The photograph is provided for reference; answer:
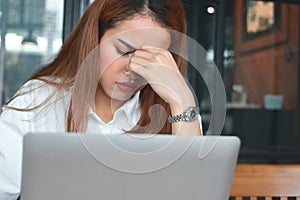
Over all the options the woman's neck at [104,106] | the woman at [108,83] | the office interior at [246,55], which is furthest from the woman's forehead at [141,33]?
the office interior at [246,55]

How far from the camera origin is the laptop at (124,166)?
47 centimetres

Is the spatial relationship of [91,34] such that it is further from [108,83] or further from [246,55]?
[246,55]

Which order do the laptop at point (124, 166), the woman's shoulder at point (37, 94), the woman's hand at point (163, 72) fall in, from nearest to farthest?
1. the laptop at point (124, 166)
2. the woman's hand at point (163, 72)
3. the woman's shoulder at point (37, 94)

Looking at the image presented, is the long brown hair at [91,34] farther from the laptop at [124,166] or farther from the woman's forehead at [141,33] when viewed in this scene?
the laptop at [124,166]

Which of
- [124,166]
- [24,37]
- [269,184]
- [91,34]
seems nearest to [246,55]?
[24,37]

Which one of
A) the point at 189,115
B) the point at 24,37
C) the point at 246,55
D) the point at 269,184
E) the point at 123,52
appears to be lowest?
the point at 269,184

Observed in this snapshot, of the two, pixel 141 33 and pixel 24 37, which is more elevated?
pixel 24 37

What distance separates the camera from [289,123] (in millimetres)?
4934

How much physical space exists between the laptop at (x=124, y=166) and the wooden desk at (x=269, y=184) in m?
0.44

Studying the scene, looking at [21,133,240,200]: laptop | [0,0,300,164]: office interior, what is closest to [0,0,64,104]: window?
[0,0,300,164]: office interior

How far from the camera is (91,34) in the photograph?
33.7 inches

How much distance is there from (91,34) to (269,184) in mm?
492

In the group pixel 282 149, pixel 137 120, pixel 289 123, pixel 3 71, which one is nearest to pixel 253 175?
pixel 137 120

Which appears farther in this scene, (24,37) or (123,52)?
(24,37)
